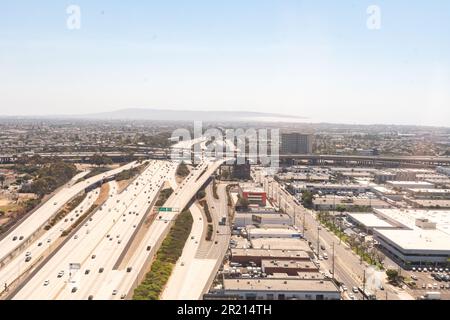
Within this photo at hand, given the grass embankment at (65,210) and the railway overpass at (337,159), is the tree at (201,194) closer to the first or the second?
the grass embankment at (65,210)

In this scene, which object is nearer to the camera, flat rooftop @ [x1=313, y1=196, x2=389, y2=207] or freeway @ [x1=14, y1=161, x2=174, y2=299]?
freeway @ [x1=14, y1=161, x2=174, y2=299]

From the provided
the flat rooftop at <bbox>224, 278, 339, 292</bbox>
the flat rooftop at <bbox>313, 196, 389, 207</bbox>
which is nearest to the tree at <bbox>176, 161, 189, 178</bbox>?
the flat rooftop at <bbox>313, 196, 389, 207</bbox>

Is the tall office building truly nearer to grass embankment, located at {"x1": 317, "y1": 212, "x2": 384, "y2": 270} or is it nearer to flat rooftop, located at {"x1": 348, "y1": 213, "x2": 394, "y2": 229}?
flat rooftop, located at {"x1": 348, "y1": 213, "x2": 394, "y2": 229}

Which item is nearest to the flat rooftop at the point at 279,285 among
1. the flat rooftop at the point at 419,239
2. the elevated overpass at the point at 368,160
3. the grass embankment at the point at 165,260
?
the grass embankment at the point at 165,260
